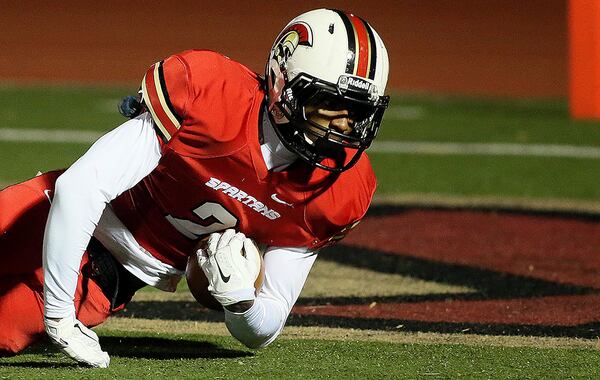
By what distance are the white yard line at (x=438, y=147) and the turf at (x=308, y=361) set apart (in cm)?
527

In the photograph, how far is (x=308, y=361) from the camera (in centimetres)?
347

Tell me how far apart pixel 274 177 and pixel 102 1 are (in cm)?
1340

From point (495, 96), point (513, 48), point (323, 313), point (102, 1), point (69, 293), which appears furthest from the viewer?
point (102, 1)

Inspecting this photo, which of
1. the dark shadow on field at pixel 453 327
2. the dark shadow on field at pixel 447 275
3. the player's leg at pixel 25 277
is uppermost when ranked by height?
the player's leg at pixel 25 277

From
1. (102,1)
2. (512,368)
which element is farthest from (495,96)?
(512,368)

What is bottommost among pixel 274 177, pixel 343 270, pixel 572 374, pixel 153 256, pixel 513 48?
pixel 513 48

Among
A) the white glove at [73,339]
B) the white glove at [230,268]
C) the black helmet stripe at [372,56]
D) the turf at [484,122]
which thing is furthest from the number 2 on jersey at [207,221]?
the turf at [484,122]

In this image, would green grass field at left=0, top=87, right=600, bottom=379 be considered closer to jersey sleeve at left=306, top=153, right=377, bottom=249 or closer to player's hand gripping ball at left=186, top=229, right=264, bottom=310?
player's hand gripping ball at left=186, top=229, right=264, bottom=310

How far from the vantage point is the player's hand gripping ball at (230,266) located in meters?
3.17

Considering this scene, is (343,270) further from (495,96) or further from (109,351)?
(495,96)

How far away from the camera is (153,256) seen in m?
3.55

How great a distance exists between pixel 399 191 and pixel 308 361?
4010 mm

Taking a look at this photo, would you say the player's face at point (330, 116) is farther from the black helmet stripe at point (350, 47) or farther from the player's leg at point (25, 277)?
the player's leg at point (25, 277)

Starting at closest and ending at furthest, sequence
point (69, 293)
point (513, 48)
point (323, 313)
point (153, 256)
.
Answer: point (69, 293)
point (153, 256)
point (323, 313)
point (513, 48)
